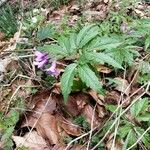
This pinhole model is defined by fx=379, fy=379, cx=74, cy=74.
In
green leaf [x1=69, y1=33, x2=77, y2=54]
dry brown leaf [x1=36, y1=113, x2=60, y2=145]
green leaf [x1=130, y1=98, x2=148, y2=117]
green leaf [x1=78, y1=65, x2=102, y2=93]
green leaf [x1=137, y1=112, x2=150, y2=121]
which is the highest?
green leaf [x1=69, y1=33, x2=77, y2=54]

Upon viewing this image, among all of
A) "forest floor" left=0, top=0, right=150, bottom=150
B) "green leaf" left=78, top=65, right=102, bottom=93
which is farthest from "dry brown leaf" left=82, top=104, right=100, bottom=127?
"green leaf" left=78, top=65, right=102, bottom=93

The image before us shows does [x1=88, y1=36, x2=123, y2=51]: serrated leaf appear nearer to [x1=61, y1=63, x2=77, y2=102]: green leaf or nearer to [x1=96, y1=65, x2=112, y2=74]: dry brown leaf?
[x1=61, y1=63, x2=77, y2=102]: green leaf

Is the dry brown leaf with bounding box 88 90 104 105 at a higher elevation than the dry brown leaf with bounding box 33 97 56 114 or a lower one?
lower

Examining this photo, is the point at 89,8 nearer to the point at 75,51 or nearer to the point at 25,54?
the point at 25,54

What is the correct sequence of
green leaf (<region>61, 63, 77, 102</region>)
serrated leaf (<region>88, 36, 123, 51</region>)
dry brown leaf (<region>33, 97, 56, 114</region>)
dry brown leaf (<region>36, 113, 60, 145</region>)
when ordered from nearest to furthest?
green leaf (<region>61, 63, 77, 102</region>)
serrated leaf (<region>88, 36, 123, 51</region>)
dry brown leaf (<region>36, 113, 60, 145</region>)
dry brown leaf (<region>33, 97, 56, 114</region>)

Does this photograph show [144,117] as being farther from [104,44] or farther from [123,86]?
[104,44]

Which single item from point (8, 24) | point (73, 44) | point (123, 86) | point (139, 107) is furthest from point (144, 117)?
point (8, 24)
